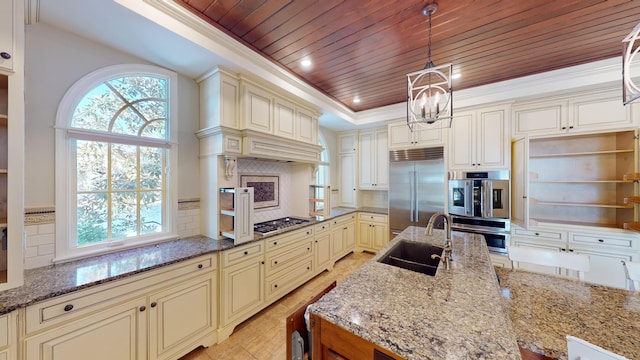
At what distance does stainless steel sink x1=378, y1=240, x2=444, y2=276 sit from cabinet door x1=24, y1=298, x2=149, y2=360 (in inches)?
71.4

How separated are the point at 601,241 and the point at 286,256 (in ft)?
12.5

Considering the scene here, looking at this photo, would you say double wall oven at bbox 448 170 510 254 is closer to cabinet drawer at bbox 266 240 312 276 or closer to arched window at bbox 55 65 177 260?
cabinet drawer at bbox 266 240 312 276

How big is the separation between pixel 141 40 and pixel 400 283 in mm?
2668

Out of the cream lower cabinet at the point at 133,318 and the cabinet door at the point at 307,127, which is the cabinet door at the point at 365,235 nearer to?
the cabinet door at the point at 307,127

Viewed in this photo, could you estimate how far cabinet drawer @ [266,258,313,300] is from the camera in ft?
8.16

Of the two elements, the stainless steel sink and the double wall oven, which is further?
the double wall oven

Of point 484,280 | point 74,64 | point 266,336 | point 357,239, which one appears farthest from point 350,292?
point 357,239

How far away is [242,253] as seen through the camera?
2.15 m

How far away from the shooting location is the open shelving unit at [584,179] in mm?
2693

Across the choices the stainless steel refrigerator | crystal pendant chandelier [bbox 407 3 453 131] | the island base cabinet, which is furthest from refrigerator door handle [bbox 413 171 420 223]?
the island base cabinet

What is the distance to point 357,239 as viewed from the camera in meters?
4.36

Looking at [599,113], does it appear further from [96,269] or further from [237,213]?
[96,269]

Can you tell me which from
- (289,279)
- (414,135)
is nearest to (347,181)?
(414,135)

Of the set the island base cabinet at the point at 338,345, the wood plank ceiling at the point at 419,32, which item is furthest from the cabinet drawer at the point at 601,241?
the island base cabinet at the point at 338,345
